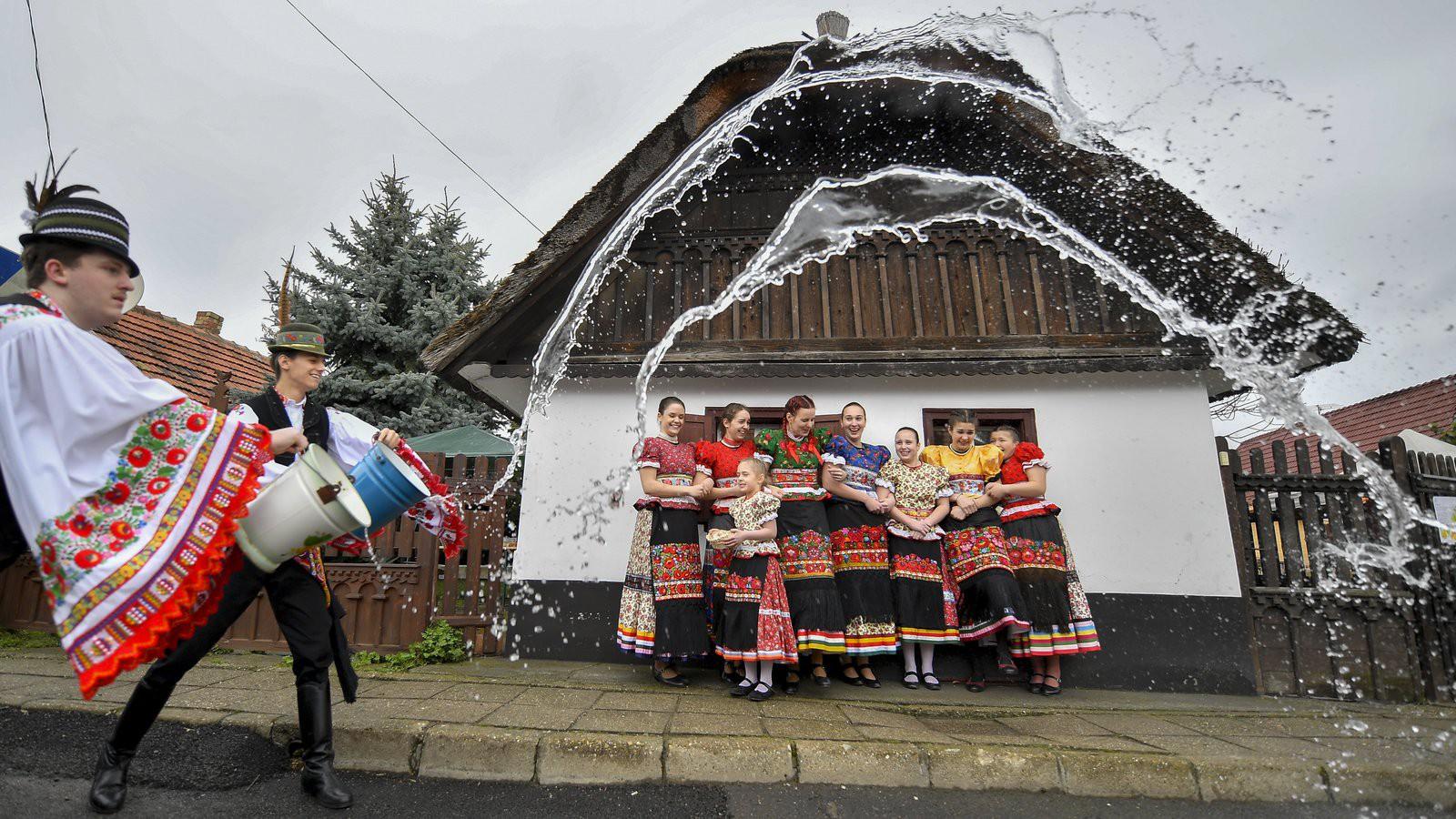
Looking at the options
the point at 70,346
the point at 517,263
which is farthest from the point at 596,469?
the point at 70,346

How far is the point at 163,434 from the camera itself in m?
2.22

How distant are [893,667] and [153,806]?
184 inches

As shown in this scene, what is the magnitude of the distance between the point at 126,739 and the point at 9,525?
1012 millimetres

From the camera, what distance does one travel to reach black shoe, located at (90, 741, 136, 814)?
2.55 m

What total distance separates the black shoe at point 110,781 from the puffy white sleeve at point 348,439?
134 cm

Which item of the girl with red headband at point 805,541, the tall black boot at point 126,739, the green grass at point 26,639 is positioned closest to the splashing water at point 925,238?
the girl with red headband at point 805,541

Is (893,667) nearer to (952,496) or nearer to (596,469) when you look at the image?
(952,496)

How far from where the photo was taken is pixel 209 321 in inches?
520

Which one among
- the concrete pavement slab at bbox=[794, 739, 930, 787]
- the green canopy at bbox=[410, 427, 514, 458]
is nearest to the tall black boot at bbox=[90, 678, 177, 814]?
the concrete pavement slab at bbox=[794, 739, 930, 787]

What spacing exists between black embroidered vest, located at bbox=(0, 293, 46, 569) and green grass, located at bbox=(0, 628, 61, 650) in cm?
504

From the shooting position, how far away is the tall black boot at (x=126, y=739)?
2586 millimetres

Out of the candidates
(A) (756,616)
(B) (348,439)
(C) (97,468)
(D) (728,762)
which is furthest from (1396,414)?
(C) (97,468)

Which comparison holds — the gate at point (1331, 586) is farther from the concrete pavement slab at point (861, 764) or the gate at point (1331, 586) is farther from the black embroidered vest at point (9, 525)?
the black embroidered vest at point (9, 525)

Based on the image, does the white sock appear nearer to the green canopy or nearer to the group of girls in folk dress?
the group of girls in folk dress
